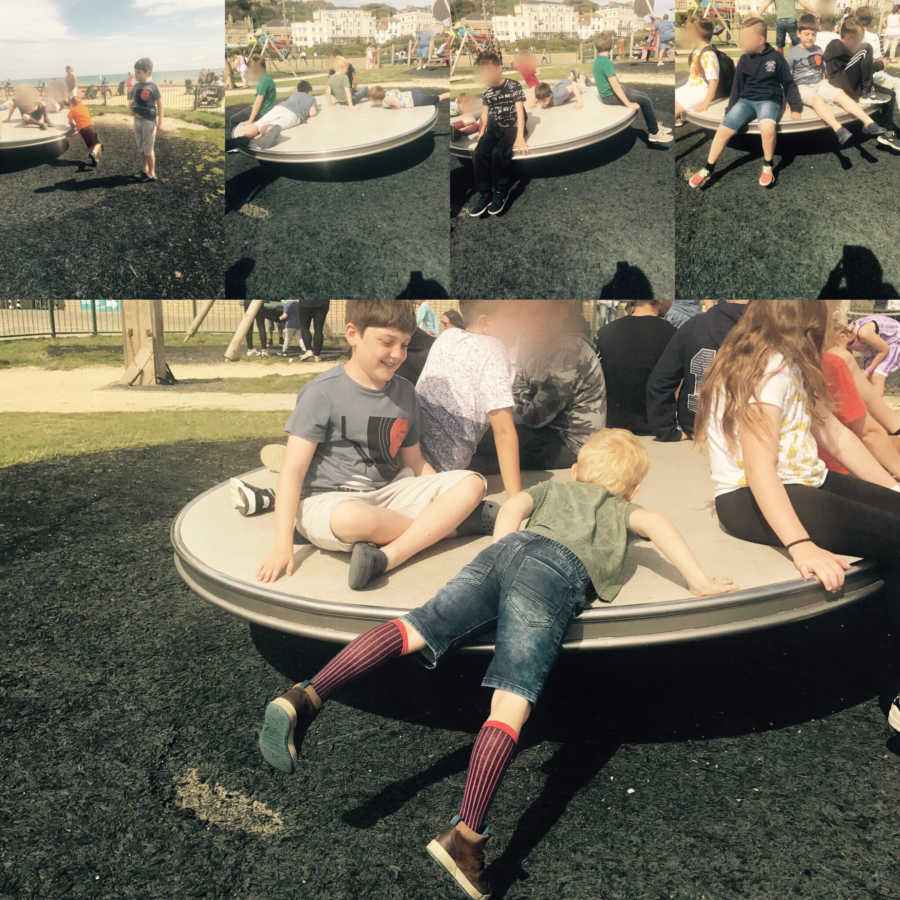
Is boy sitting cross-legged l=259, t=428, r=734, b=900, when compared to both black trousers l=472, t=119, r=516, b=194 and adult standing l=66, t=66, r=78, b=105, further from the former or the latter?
adult standing l=66, t=66, r=78, b=105

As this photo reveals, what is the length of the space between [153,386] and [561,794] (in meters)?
7.32

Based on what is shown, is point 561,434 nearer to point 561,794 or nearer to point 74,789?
point 561,794

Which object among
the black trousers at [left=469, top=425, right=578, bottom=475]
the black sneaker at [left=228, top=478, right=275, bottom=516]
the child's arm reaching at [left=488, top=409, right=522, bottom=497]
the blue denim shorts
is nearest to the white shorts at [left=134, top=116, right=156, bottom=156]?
the blue denim shorts

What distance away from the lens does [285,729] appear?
2102 mm

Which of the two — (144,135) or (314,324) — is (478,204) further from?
(144,135)

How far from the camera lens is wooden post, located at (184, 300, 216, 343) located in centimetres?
769

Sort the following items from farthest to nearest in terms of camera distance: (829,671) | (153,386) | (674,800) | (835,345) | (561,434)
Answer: (153,386) < (561,434) < (835,345) < (829,671) < (674,800)

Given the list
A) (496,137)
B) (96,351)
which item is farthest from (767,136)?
(96,351)

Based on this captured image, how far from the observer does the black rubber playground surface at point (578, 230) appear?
7.38 meters

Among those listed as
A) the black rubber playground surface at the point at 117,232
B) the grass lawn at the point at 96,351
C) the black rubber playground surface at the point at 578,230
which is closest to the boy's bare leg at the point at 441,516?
the black rubber playground surface at the point at 578,230

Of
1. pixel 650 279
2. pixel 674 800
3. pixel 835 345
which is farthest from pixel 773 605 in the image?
pixel 650 279

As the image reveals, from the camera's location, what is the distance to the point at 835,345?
338 centimetres

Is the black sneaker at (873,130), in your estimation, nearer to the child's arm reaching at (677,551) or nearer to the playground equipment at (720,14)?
the playground equipment at (720,14)

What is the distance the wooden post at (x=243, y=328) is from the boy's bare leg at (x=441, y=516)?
17.4 ft
